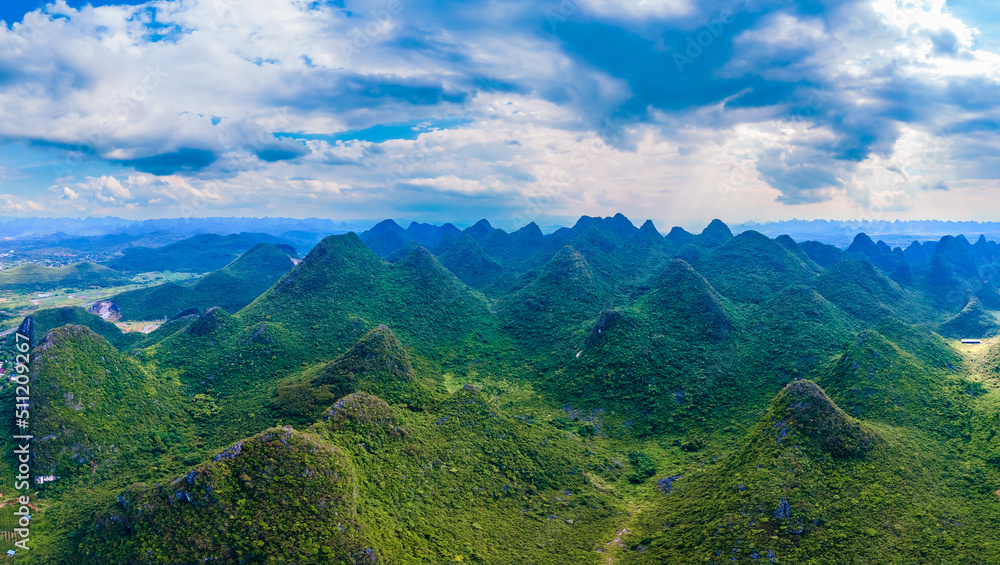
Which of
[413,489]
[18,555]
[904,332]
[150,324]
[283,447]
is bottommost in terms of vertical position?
[150,324]

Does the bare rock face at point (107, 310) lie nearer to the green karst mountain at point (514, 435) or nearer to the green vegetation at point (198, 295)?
the green vegetation at point (198, 295)

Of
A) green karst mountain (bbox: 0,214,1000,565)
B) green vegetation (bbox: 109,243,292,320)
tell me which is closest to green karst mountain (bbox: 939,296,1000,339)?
green karst mountain (bbox: 0,214,1000,565)

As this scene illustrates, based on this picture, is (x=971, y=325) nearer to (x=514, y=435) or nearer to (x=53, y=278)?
(x=514, y=435)

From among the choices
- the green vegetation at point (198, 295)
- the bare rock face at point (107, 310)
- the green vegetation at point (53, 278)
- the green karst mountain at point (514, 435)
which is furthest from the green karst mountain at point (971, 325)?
the green vegetation at point (53, 278)

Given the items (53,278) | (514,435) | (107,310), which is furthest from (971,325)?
(53,278)

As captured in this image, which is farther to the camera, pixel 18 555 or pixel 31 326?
pixel 31 326

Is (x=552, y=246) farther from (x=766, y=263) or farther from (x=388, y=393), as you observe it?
(x=388, y=393)

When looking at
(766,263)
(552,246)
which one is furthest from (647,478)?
(552,246)
